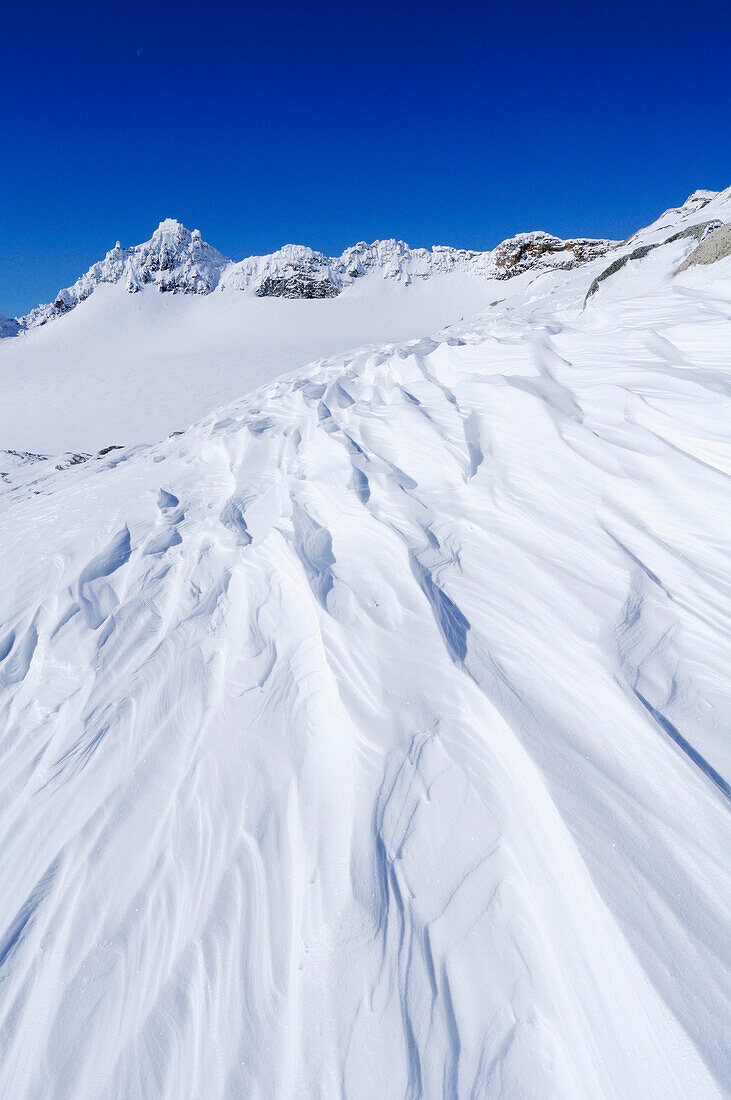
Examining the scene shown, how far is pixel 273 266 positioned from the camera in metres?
52.3

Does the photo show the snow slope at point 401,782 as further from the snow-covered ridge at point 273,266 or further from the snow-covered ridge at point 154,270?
the snow-covered ridge at point 154,270

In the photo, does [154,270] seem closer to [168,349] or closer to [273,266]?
[273,266]

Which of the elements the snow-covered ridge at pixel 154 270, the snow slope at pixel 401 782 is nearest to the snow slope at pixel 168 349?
the snow-covered ridge at pixel 154 270

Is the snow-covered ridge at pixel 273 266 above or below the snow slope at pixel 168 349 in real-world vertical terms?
above

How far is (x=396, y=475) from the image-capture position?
3547 millimetres

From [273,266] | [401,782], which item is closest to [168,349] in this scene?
[273,266]

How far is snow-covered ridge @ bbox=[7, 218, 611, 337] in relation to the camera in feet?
167

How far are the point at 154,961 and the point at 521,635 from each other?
161 centimetres

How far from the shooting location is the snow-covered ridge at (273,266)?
50.8 metres

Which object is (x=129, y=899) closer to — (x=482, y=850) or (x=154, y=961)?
(x=154, y=961)

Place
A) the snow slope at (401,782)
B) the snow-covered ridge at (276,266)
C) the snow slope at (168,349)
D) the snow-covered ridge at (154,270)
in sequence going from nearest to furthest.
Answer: the snow slope at (401,782), the snow slope at (168,349), the snow-covered ridge at (276,266), the snow-covered ridge at (154,270)

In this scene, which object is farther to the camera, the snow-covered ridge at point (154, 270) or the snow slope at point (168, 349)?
the snow-covered ridge at point (154, 270)

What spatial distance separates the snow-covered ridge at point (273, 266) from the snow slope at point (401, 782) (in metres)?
53.6

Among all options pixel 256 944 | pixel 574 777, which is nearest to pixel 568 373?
pixel 574 777
